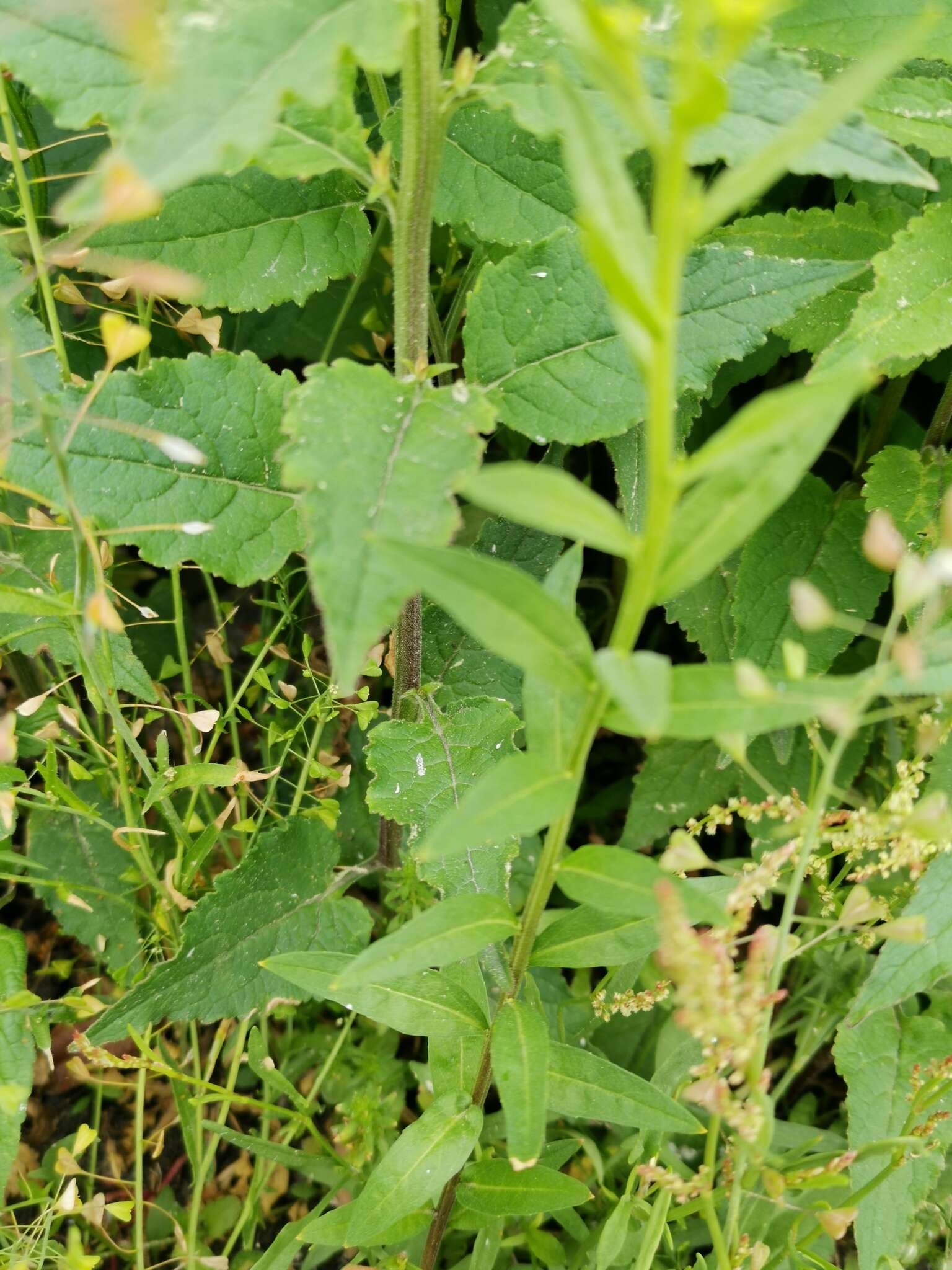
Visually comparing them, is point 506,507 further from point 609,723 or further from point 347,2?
point 347,2

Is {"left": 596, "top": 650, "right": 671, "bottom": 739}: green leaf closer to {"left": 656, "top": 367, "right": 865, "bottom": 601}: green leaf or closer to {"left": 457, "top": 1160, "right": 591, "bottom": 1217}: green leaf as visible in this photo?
{"left": 656, "top": 367, "right": 865, "bottom": 601}: green leaf

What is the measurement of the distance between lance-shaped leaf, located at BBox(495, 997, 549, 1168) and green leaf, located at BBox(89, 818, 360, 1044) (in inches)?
14.1

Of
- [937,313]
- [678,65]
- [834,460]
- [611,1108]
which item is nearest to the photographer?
[678,65]

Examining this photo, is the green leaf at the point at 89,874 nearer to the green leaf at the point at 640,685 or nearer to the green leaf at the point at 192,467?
the green leaf at the point at 192,467

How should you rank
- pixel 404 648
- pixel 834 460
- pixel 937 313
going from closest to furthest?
pixel 937 313, pixel 404 648, pixel 834 460

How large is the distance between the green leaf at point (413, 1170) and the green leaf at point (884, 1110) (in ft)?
1.36

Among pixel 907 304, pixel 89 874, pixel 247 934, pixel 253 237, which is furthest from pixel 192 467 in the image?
pixel 907 304

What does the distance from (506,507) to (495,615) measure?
84 mm

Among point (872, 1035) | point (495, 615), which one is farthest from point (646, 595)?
point (872, 1035)

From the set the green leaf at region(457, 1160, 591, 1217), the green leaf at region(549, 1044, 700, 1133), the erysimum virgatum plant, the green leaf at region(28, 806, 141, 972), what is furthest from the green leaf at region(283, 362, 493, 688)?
the green leaf at region(28, 806, 141, 972)

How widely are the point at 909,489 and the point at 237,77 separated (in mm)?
958

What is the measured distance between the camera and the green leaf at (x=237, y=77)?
587 mm

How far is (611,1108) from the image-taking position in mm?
899

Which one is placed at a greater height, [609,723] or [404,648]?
[609,723]
